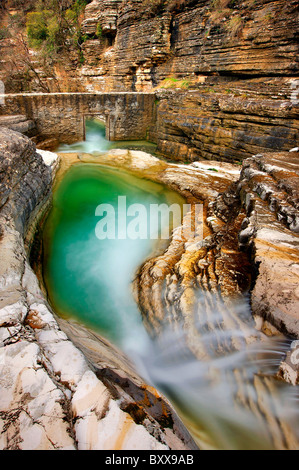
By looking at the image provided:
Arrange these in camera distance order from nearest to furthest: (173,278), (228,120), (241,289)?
1. (241,289)
2. (173,278)
3. (228,120)

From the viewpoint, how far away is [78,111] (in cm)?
1106

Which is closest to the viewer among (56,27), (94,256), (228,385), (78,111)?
(228,385)

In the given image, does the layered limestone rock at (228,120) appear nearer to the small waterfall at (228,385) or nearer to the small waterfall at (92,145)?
the small waterfall at (92,145)

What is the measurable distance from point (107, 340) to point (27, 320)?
1.30m

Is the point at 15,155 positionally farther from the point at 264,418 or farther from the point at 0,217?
the point at 264,418

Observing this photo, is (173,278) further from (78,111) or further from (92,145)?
(78,111)

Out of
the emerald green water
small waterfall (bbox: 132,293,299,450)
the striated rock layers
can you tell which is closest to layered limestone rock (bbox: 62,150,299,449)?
small waterfall (bbox: 132,293,299,450)

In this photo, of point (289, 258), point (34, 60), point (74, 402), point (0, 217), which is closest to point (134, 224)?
point (0, 217)

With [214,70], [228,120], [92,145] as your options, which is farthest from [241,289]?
[214,70]

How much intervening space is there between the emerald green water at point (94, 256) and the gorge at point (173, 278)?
30mm

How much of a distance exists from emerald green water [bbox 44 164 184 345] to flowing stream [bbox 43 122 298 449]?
17mm

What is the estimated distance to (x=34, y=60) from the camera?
18.7m

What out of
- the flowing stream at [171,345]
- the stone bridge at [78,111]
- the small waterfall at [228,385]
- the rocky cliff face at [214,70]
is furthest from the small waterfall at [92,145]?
the small waterfall at [228,385]

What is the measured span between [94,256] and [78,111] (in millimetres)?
9155
